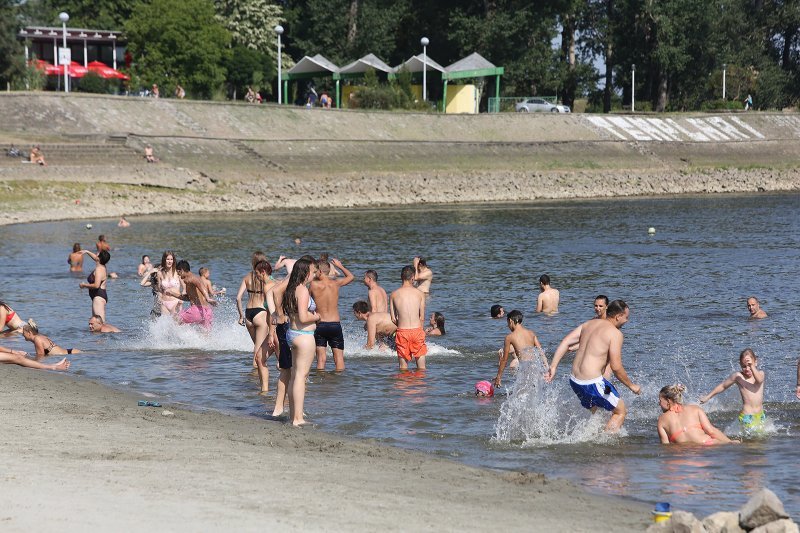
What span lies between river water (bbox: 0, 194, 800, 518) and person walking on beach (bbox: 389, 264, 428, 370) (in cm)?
33

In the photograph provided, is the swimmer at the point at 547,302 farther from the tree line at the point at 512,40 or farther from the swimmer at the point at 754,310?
the tree line at the point at 512,40

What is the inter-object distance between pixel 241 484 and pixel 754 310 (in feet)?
43.6

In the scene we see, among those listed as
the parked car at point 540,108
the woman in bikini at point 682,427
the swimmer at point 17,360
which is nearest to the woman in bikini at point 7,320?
the swimmer at point 17,360

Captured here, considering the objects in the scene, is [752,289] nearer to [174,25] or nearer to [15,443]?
[15,443]

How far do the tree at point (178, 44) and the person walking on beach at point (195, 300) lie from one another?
51932mm

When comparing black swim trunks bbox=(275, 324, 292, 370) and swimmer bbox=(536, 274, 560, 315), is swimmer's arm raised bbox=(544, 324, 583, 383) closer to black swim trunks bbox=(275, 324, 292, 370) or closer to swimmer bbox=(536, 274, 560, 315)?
black swim trunks bbox=(275, 324, 292, 370)

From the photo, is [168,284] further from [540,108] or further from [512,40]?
[512,40]

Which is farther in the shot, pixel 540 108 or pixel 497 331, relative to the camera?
pixel 540 108

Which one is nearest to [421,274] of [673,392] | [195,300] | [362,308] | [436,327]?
[436,327]

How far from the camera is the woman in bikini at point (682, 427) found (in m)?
11.3

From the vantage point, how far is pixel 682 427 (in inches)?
447

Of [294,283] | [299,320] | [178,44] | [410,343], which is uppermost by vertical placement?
[178,44]

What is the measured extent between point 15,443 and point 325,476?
2.76 metres

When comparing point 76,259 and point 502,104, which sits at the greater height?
point 502,104
